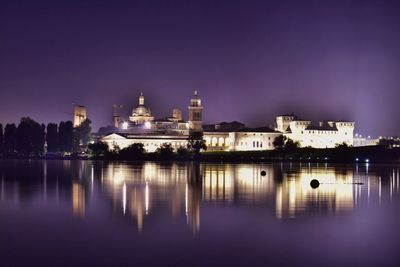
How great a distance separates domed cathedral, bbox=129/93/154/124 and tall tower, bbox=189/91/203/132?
688 centimetres

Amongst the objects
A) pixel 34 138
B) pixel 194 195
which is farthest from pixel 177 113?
pixel 194 195

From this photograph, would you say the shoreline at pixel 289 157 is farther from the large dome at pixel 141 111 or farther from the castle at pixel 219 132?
the large dome at pixel 141 111

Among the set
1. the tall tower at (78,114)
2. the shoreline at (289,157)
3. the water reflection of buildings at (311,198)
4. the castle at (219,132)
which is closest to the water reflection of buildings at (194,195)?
the water reflection of buildings at (311,198)

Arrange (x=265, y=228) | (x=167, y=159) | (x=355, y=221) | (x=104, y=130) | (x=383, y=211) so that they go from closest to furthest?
(x=265, y=228)
(x=355, y=221)
(x=383, y=211)
(x=167, y=159)
(x=104, y=130)

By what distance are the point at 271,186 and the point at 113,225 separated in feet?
53.1

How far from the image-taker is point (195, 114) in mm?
121000

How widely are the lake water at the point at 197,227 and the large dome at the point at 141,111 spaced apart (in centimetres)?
9334

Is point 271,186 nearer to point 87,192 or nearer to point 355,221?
point 87,192

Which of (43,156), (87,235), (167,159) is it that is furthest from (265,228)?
(43,156)

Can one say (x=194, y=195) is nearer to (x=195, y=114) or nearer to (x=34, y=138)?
(x=34, y=138)

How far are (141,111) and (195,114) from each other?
9690mm

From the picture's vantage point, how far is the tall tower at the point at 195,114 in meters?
120

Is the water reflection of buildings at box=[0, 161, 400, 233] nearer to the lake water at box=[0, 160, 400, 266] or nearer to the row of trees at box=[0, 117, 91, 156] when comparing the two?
the lake water at box=[0, 160, 400, 266]

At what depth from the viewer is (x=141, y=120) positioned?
121500 millimetres
